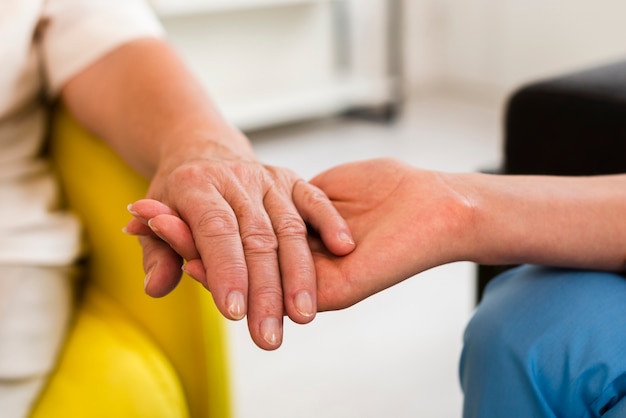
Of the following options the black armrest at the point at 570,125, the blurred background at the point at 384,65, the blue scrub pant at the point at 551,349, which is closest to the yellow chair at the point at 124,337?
the blue scrub pant at the point at 551,349

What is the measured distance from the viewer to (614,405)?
584mm

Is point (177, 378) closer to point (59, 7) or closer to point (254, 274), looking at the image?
point (254, 274)

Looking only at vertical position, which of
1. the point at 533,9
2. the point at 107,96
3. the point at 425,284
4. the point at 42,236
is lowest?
the point at 425,284

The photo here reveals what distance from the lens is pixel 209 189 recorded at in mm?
625

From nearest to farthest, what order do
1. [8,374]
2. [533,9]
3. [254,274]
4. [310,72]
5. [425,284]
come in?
[254,274] → [8,374] → [425,284] → [533,9] → [310,72]

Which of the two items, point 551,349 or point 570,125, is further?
point 570,125

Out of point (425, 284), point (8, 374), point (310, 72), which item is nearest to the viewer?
point (8, 374)

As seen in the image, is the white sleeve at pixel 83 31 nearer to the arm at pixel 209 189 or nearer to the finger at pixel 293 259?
the arm at pixel 209 189

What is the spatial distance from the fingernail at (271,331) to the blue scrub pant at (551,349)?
0.70ft

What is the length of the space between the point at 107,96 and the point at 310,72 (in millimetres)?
2629

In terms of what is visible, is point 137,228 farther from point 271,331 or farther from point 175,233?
point 271,331

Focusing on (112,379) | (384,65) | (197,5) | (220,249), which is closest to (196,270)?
(220,249)

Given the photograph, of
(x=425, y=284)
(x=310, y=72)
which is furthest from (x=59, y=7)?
(x=310, y=72)

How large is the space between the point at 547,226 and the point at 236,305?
0.29 m
